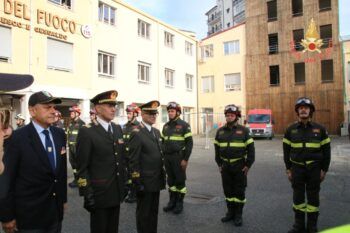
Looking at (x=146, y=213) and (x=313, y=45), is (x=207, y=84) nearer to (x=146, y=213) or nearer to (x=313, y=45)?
(x=313, y=45)

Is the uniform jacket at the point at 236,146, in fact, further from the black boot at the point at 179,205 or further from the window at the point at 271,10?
the window at the point at 271,10

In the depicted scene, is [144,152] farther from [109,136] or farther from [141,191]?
[109,136]

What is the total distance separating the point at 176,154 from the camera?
23.8 ft

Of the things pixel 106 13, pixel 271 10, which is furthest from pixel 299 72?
pixel 106 13

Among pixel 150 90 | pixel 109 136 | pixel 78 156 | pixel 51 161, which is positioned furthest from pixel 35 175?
pixel 150 90

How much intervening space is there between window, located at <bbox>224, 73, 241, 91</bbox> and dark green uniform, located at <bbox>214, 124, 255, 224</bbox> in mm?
29044

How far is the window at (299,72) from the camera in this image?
109ft

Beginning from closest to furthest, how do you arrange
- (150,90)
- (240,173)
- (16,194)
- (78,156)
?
(16,194) → (78,156) → (240,173) → (150,90)

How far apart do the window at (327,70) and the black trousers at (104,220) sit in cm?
3158

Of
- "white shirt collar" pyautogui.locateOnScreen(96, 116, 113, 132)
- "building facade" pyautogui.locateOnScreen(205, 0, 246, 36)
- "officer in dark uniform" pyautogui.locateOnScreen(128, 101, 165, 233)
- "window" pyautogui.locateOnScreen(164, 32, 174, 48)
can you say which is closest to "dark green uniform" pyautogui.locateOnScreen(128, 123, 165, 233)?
"officer in dark uniform" pyautogui.locateOnScreen(128, 101, 165, 233)

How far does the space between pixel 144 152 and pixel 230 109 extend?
2.02 m

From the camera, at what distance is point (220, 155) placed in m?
6.74

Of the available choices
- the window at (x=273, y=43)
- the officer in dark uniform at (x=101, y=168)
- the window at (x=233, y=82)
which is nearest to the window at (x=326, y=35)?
the window at (x=273, y=43)

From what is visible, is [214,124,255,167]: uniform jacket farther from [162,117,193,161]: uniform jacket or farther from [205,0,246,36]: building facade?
[205,0,246,36]: building facade
